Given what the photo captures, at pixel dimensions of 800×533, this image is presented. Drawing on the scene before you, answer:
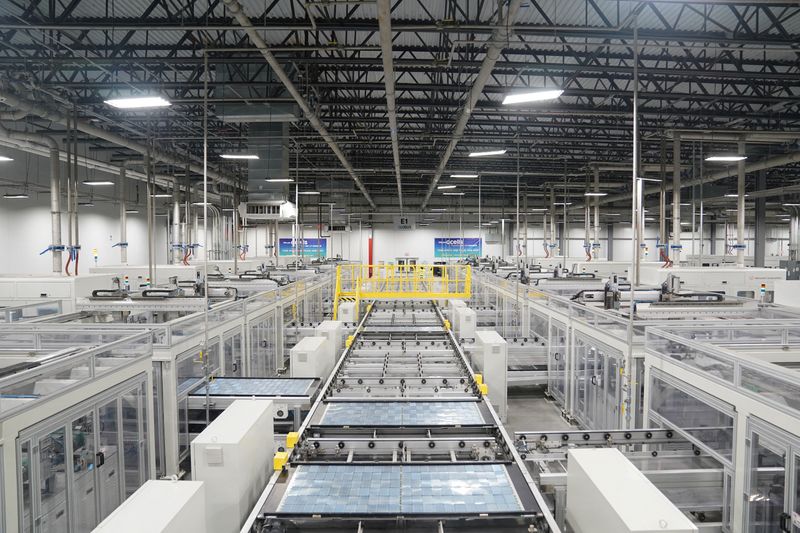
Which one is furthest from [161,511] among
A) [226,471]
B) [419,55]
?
[419,55]

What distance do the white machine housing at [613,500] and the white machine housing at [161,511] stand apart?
8.03 feet

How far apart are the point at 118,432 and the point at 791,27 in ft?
48.5

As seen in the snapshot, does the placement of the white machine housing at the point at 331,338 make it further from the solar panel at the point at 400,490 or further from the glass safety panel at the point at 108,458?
the solar panel at the point at 400,490

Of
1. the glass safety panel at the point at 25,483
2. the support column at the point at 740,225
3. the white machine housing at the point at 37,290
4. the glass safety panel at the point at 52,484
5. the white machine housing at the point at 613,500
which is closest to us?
the white machine housing at the point at 613,500

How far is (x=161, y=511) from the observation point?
2.77 meters

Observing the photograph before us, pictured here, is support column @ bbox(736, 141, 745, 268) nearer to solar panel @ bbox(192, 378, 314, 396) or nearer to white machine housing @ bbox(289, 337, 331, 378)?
white machine housing @ bbox(289, 337, 331, 378)

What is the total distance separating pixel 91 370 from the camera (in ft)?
18.9

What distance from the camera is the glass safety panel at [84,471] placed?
5492 mm

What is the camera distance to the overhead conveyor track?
3.30 meters

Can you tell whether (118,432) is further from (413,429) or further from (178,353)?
(413,429)

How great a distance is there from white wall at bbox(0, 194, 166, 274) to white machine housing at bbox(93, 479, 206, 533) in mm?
24912

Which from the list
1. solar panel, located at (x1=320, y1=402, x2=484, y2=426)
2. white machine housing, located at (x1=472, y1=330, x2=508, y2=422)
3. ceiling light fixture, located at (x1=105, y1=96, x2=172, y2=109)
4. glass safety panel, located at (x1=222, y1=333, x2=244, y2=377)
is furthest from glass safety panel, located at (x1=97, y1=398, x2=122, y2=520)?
white machine housing, located at (x1=472, y1=330, x2=508, y2=422)

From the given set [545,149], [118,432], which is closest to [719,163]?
[545,149]

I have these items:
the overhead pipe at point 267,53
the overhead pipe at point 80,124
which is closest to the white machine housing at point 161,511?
the overhead pipe at point 267,53
